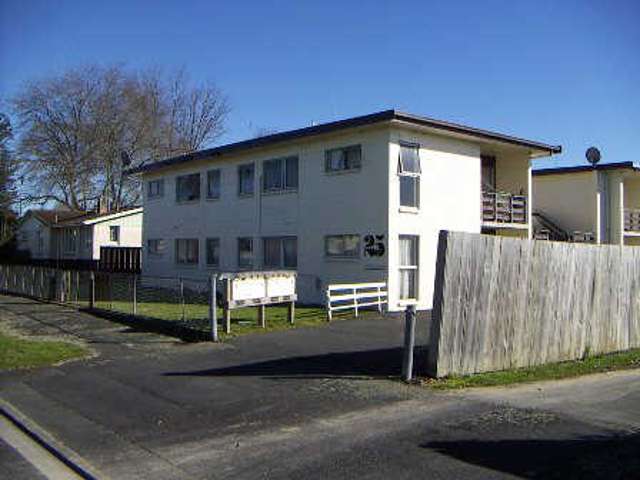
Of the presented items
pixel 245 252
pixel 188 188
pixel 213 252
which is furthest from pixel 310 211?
pixel 188 188

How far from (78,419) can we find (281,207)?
16.2 meters

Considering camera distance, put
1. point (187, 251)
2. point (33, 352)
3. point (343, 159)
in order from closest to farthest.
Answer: point (33, 352) < point (343, 159) < point (187, 251)

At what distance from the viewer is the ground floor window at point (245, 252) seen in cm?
2571

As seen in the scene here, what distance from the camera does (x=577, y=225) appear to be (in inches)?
1192

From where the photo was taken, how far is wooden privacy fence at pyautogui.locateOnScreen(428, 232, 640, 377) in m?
10.4

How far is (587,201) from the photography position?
98.2ft

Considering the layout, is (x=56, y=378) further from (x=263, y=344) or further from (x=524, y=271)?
(x=524, y=271)

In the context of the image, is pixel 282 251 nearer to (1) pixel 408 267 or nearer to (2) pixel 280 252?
(2) pixel 280 252

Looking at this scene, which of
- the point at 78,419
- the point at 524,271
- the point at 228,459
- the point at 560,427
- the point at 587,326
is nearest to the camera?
the point at 228,459

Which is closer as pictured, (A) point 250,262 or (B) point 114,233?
(A) point 250,262

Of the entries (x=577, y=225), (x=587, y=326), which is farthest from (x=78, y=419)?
(x=577, y=225)

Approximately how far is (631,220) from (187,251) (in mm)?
20372

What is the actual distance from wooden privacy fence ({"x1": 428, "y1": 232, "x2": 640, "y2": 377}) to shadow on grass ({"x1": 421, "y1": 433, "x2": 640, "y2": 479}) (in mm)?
3376

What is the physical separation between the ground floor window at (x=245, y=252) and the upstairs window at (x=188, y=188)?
3978 millimetres
